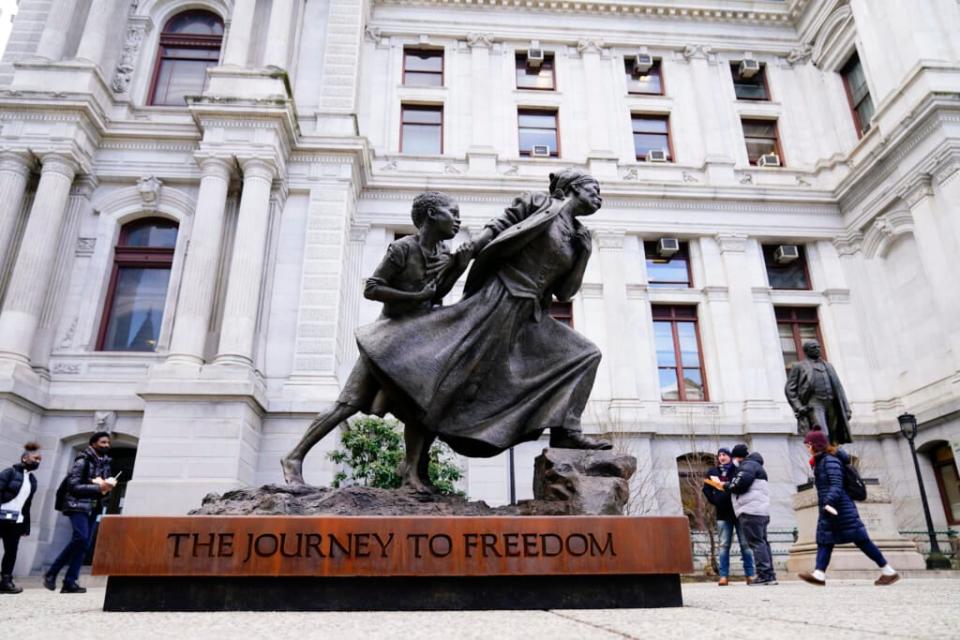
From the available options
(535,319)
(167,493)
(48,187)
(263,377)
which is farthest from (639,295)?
(48,187)

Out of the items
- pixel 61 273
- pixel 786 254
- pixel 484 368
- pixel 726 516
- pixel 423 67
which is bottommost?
pixel 726 516

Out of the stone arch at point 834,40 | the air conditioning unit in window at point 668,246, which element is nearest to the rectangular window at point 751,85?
the stone arch at point 834,40

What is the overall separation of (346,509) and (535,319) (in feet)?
6.47

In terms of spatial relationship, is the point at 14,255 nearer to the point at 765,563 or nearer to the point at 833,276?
the point at 765,563

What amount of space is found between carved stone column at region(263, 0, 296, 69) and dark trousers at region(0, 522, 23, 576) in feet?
45.4

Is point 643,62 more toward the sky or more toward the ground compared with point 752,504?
more toward the sky

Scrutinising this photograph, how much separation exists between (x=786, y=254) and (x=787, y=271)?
2.74 ft

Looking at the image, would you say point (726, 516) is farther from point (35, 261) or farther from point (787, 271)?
point (35, 261)

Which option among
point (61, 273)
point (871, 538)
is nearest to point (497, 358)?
point (871, 538)

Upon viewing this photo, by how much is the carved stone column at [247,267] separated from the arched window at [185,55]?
5.46 m

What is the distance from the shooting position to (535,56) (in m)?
22.5

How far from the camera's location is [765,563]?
798 centimetres

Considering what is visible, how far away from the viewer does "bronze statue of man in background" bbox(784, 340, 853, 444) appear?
10.6 metres

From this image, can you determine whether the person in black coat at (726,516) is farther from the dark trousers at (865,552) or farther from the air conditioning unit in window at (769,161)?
the air conditioning unit in window at (769,161)
